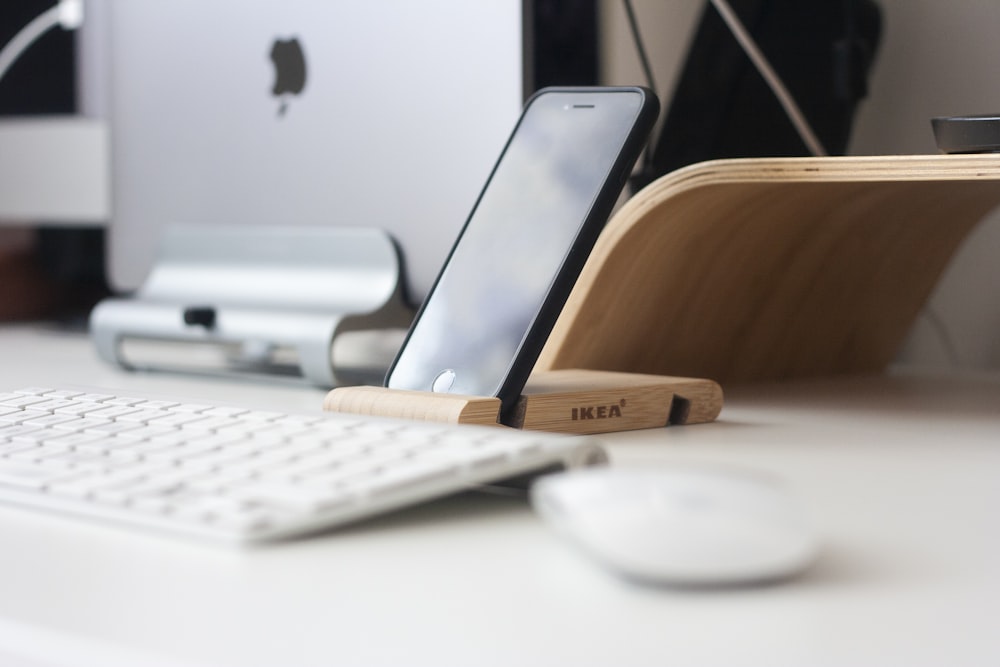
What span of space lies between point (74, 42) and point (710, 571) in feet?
5.30

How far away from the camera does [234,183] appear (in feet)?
3.50

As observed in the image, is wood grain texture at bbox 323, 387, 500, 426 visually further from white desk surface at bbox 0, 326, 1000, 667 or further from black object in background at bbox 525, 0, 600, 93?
black object in background at bbox 525, 0, 600, 93

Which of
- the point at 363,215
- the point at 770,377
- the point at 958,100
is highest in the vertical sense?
the point at 958,100

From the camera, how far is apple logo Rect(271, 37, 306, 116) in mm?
1005

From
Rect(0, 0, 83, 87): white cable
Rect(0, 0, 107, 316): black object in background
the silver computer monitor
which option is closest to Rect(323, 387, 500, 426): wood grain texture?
the silver computer monitor

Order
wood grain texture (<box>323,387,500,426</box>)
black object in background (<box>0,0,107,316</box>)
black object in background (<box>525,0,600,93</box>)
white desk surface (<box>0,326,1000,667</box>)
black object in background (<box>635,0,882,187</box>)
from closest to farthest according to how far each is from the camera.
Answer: white desk surface (<box>0,326,1000,667</box>) → wood grain texture (<box>323,387,500,426</box>) → black object in background (<box>525,0,600,93</box>) → black object in background (<box>635,0,882,187</box>) → black object in background (<box>0,0,107,316</box>)

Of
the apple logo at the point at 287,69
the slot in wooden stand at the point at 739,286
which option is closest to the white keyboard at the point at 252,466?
the slot in wooden stand at the point at 739,286

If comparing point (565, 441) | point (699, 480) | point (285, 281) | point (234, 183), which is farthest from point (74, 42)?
point (699, 480)

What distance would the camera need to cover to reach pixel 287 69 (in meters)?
1.02

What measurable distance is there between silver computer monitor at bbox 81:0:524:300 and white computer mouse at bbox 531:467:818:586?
0.55m

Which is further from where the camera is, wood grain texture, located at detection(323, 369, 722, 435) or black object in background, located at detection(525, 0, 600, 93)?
black object in background, located at detection(525, 0, 600, 93)

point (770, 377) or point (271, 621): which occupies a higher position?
point (271, 621)

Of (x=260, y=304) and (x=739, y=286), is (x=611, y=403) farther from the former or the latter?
(x=260, y=304)

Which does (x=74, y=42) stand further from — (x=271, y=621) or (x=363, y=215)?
(x=271, y=621)
